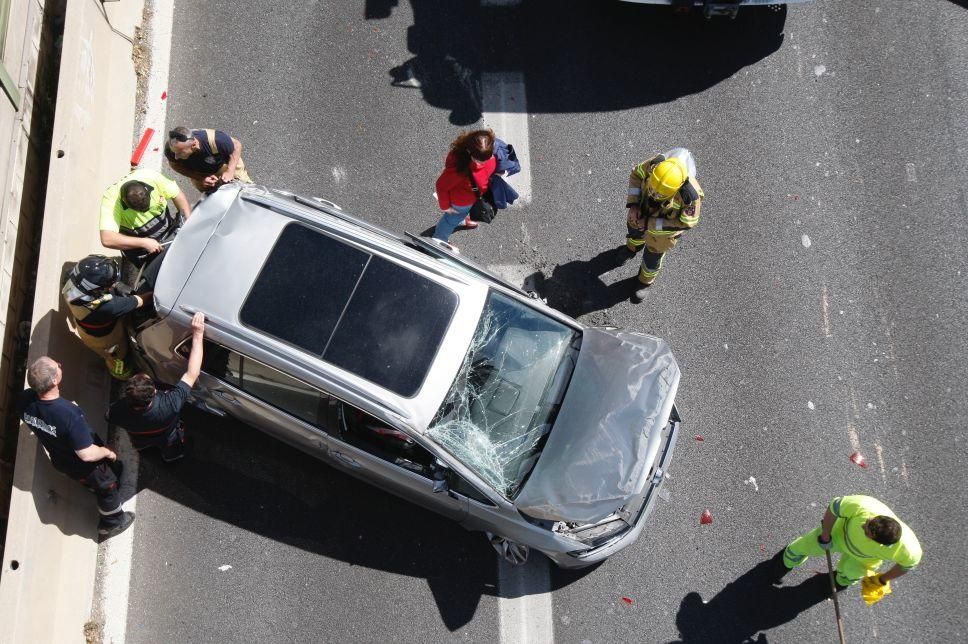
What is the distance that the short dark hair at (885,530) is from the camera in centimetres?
506

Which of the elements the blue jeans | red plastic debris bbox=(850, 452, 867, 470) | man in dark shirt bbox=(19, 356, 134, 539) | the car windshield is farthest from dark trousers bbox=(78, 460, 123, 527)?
red plastic debris bbox=(850, 452, 867, 470)

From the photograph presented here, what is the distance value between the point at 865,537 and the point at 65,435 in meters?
5.77

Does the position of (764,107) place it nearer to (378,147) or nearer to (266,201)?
(378,147)

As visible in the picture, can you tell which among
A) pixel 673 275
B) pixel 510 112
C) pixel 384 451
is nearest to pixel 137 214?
pixel 384 451

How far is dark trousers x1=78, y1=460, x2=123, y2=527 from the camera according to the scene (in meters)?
5.59

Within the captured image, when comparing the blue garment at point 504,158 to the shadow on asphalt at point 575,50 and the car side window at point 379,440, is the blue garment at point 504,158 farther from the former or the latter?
the car side window at point 379,440

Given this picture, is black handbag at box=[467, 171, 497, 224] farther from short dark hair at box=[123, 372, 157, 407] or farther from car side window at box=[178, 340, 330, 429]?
short dark hair at box=[123, 372, 157, 407]

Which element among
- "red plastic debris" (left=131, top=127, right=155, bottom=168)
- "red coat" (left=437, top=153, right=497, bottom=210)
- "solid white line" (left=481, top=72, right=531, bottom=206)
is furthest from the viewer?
"solid white line" (left=481, top=72, right=531, bottom=206)

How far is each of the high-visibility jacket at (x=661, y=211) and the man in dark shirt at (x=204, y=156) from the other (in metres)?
3.37

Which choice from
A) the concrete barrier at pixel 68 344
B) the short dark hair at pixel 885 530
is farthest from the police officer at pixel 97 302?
the short dark hair at pixel 885 530

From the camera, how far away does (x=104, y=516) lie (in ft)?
19.6

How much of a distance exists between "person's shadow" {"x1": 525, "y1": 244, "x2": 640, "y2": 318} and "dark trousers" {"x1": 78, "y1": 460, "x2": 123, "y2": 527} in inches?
153

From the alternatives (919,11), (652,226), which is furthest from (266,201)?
(919,11)

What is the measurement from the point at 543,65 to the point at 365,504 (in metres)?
4.70
